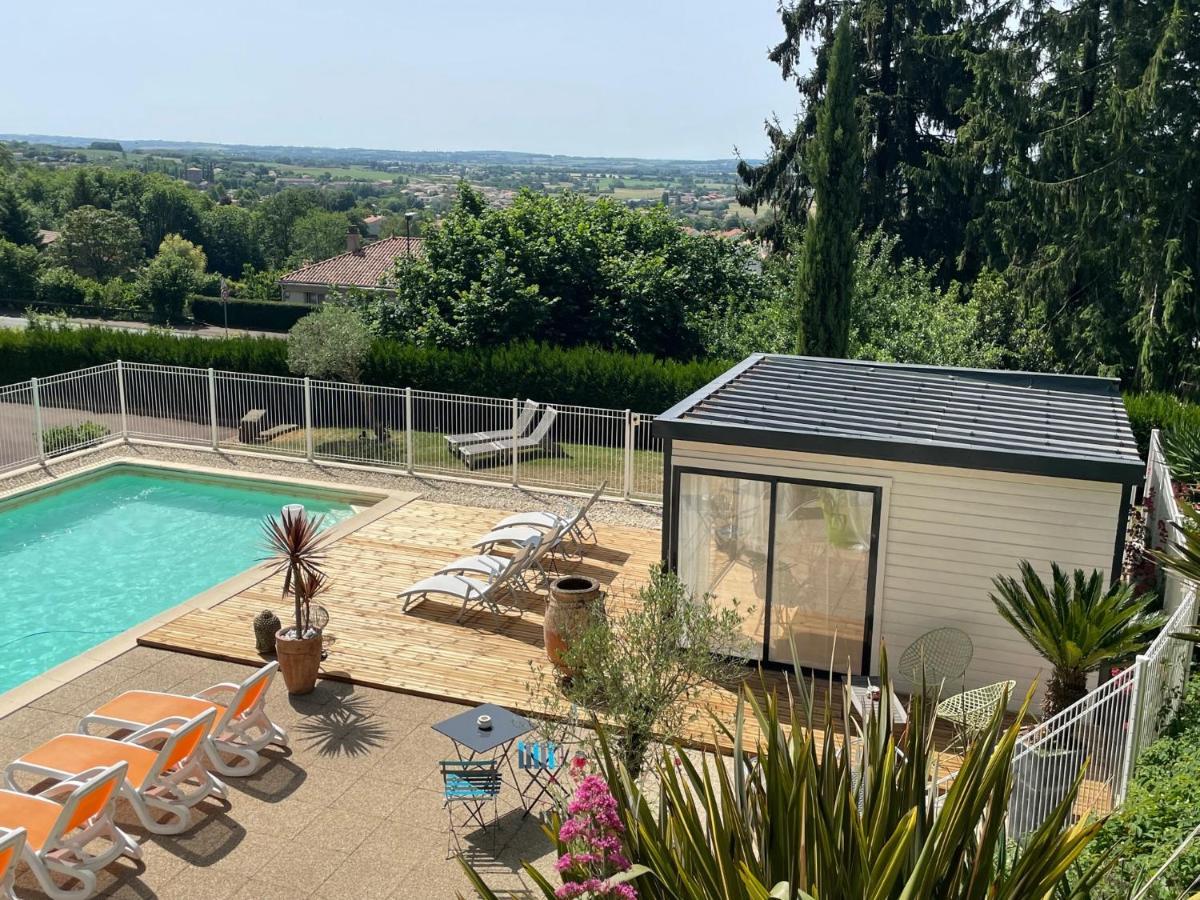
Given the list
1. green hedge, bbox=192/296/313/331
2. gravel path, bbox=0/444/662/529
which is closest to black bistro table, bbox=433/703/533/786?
gravel path, bbox=0/444/662/529

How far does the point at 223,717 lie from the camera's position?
816 centimetres

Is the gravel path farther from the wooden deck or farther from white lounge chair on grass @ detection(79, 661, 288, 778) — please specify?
white lounge chair on grass @ detection(79, 661, 288, 778)

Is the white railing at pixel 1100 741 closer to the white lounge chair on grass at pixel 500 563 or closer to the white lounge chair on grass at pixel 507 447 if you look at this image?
the white lounge chair on grass at pixel 500 563

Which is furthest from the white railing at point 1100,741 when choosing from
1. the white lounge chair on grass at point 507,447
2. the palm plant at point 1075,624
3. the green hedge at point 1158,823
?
the white lounge chair on grass at point 507,447

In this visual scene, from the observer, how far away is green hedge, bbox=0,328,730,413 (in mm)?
21078

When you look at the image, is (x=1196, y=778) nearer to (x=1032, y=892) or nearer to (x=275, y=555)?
(x=1032, y=892)

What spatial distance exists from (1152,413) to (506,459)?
11.1 meters

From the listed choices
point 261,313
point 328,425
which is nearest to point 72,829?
point 328,425

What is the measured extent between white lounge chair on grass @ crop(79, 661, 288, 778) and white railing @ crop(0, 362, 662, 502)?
8.09 metres

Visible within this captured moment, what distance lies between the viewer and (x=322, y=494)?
1703cm

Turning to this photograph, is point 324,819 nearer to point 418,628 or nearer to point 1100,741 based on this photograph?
point 418,628

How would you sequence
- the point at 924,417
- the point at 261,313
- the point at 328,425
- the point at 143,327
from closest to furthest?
1. the point at 924,417
2. the point at 328,425
3. the point at 261,313
4. the point at 143,327

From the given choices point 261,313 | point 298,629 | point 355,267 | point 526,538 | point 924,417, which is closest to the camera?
point 298,629

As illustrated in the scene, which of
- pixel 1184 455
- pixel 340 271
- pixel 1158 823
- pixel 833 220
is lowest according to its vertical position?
pixel 340 271
